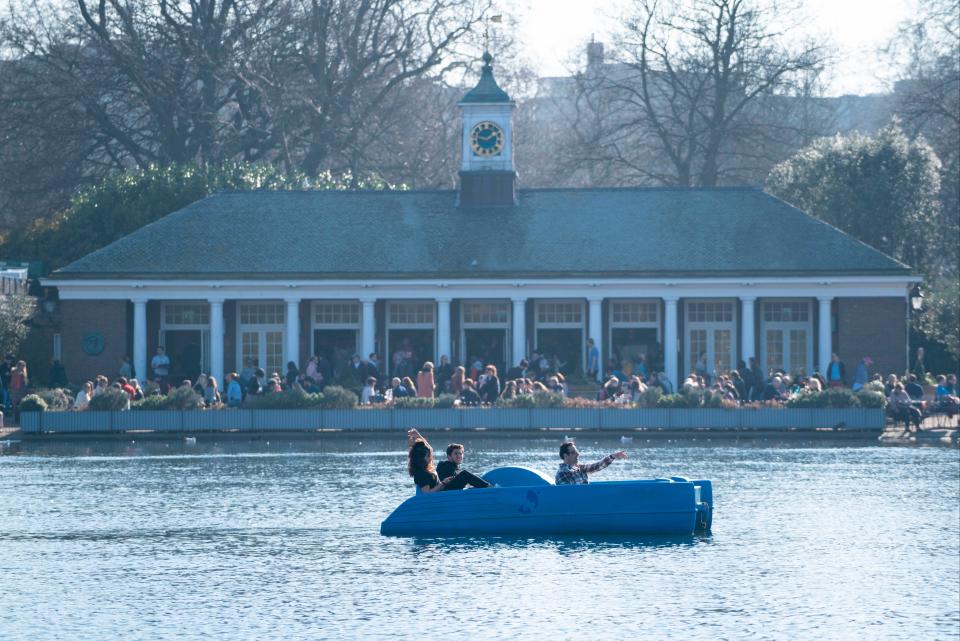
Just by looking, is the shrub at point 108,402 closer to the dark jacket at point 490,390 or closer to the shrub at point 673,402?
the dark jacket at point 490,390

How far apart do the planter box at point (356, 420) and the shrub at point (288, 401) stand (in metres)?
0.57

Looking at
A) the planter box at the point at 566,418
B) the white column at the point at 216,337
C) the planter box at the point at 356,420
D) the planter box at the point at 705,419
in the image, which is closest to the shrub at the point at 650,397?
the planter box at the point at 705,419

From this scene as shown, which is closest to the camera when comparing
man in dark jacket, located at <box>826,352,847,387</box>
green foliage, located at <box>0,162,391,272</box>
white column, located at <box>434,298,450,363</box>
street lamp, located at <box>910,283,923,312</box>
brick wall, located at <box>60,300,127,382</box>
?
man in dark jacket, located at <box>826,352,847,387</box>

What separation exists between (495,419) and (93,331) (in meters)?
15.9

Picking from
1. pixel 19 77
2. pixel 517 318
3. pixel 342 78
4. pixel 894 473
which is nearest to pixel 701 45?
pixel 342 78

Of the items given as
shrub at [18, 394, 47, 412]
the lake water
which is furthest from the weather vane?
the lake water

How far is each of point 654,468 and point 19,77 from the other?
125 feet

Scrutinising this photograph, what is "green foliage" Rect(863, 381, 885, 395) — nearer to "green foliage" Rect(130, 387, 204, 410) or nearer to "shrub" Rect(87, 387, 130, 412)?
"green foliage" Rect(130, 387, 204, 410)

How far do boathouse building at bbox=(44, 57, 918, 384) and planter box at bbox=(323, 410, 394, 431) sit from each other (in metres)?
10.5

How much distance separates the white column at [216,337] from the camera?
170ft

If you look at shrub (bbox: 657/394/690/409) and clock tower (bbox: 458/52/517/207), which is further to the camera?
clock tower (bbox: 458/52/517/207)

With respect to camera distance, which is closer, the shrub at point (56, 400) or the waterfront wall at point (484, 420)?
the waterfront wall at point (484, 420)

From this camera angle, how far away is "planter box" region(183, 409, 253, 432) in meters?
41.8

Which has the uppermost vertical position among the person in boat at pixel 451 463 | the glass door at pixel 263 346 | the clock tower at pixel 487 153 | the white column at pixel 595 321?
the clock tower at pixel 487 153
